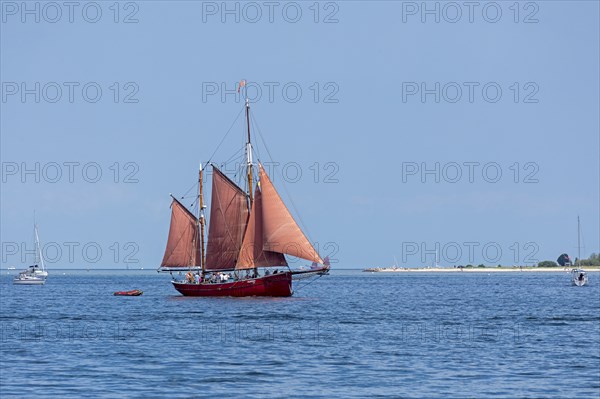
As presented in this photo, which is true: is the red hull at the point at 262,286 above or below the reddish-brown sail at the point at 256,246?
below

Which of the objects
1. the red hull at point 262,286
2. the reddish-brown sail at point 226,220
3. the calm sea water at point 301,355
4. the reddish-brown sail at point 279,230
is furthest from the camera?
the reddish-brown sail at point 226,220

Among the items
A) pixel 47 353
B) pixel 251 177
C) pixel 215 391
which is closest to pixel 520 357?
pixel 215 391

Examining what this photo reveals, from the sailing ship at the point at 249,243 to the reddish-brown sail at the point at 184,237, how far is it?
1.42 metres

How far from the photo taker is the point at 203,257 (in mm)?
114500

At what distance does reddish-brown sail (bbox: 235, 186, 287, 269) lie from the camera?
100875 mm

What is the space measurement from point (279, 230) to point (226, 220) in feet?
31.6

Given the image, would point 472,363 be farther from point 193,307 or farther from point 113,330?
point 193,307

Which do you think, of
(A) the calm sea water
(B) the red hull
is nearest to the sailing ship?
(B) the red hull

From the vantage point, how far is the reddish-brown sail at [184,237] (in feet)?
389

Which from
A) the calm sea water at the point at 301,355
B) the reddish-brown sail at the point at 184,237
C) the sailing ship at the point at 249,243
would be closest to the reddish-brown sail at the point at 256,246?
the sailing ship at the point at 249,243

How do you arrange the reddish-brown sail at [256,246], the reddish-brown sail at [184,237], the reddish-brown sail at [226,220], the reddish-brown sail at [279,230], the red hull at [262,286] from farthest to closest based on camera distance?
the reddish-brown sail at [184,237] → the reddish-brown sail at [226,220] → the red hull at [262,286] → the reddish-brown sail at [256,246] → the reddish-brown sail at [279,230]

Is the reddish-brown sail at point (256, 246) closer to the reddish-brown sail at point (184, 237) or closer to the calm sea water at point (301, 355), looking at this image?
the reddish-brown sail at point (184, 237)

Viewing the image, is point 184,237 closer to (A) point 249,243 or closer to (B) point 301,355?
(A) point 249,243

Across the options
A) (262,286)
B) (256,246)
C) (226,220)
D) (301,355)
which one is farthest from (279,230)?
(301,355)
